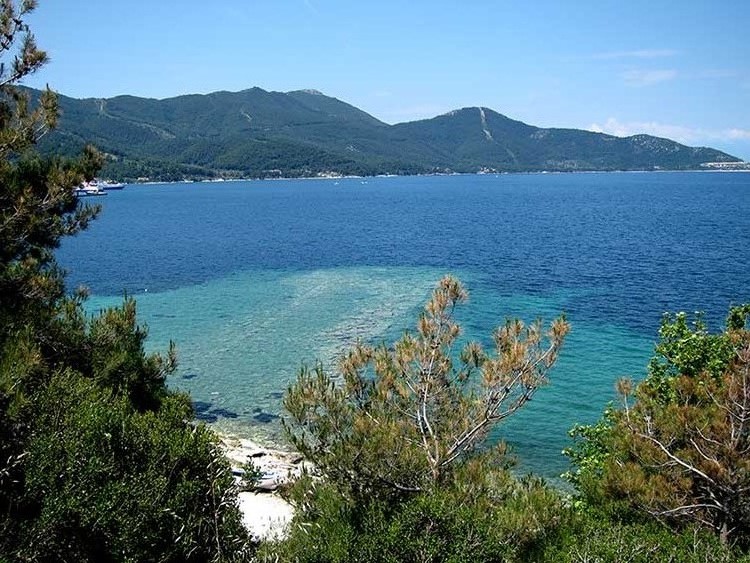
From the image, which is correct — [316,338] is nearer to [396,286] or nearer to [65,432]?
[396,286]

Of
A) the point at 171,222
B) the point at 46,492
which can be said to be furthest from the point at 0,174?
the point at 171,222

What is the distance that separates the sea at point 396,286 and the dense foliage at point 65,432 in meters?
2.49

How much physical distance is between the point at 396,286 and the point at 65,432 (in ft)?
133

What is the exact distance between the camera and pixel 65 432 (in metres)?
10.4

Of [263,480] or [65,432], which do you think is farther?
[263,480]

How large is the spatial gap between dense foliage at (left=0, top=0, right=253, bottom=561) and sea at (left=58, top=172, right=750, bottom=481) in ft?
8.17

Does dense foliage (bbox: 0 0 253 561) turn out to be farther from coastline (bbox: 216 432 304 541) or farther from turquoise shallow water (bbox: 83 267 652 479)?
turquoise shallow water (bbox: 83 267 652 479)

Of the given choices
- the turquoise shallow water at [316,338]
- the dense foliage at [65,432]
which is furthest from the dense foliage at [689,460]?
the turquoise shallow water at [316,338]

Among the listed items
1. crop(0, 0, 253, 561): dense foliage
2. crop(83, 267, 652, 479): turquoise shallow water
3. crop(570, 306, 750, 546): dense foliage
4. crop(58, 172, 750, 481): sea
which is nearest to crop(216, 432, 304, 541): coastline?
crop(83, 267, 652, 479): turquoise shallow water

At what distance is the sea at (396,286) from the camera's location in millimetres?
28547

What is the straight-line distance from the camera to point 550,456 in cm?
2181

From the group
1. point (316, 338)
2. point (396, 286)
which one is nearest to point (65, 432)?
point (316, 338)

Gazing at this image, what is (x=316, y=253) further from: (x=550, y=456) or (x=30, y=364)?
(x=30, y=364)

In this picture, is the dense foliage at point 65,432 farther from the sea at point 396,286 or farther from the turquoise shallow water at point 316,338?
the turquoise shallow water at point 316,338
